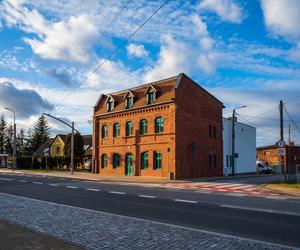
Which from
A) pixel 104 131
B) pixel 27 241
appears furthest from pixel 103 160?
pixel 27 241

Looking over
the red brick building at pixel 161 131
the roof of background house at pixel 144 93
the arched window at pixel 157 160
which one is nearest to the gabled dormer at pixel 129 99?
Result: the red brick building at pixel 161 131

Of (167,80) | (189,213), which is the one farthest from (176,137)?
(189,213)

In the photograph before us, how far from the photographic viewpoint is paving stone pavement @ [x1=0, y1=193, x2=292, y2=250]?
7.45 metres

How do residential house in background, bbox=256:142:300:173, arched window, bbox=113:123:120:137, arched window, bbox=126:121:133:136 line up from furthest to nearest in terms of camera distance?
residential house in background, bbox=256:142:300:173, arched window, bbox=113:123:120:137, arched window, bbox=126:121:133:136

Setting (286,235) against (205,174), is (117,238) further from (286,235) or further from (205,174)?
(205,174)

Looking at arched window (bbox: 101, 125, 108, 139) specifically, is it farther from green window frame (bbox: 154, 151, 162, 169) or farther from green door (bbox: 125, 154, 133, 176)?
green window frame (bbox: 154, 151, 162, 169)

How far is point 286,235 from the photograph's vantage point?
8867mm

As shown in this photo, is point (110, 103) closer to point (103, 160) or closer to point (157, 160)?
point (103, 160)

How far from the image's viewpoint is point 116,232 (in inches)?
339

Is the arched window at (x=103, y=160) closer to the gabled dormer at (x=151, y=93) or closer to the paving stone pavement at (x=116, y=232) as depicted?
the gabled dormer at (x=151, y=93)

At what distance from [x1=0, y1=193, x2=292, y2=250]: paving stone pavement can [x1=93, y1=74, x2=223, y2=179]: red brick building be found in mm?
23488

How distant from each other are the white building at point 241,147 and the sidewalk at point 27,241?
1524 inches

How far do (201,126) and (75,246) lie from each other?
33.7m

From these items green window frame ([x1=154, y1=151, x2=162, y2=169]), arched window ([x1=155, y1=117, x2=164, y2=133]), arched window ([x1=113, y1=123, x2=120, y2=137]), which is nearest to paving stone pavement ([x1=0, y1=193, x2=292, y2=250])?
green window frame ([x1=154, y1=151, x2=162, y2=169])
